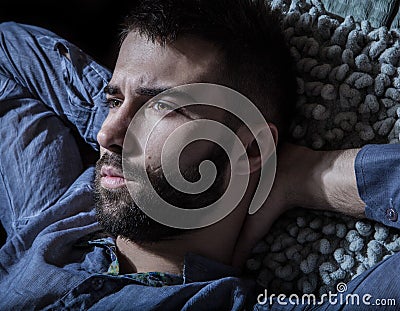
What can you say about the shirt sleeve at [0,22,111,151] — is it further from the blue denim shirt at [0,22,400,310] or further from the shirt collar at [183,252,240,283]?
the shirt collar at [183,252,240,283]

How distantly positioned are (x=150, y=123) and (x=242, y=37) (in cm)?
22

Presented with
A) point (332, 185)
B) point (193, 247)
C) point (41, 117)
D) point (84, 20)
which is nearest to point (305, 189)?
point (332, 185)

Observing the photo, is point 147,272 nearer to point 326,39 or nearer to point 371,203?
point 371,203

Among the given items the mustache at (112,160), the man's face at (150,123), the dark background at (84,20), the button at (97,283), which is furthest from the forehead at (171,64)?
the dark background at (84,20)

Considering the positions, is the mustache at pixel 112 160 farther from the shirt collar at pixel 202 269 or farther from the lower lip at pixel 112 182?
the shirt collar at pixel 202 269

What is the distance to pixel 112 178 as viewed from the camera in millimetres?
1018

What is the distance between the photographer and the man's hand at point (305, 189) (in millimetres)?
986

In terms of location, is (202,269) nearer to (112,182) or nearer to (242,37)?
(112,182)

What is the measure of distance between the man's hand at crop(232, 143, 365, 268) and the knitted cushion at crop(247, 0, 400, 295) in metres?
0.02

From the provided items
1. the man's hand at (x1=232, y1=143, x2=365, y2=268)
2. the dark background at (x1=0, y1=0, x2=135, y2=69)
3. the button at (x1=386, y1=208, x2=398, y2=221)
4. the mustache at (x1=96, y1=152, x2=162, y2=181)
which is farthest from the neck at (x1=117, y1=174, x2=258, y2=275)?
the dark background at (x1=0, y1=0, x2=135, y2=69)

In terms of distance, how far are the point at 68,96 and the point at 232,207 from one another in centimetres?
45

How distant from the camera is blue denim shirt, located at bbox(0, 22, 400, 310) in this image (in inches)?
37.9

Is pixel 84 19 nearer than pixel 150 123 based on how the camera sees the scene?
No

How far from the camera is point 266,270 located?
1.06 m
